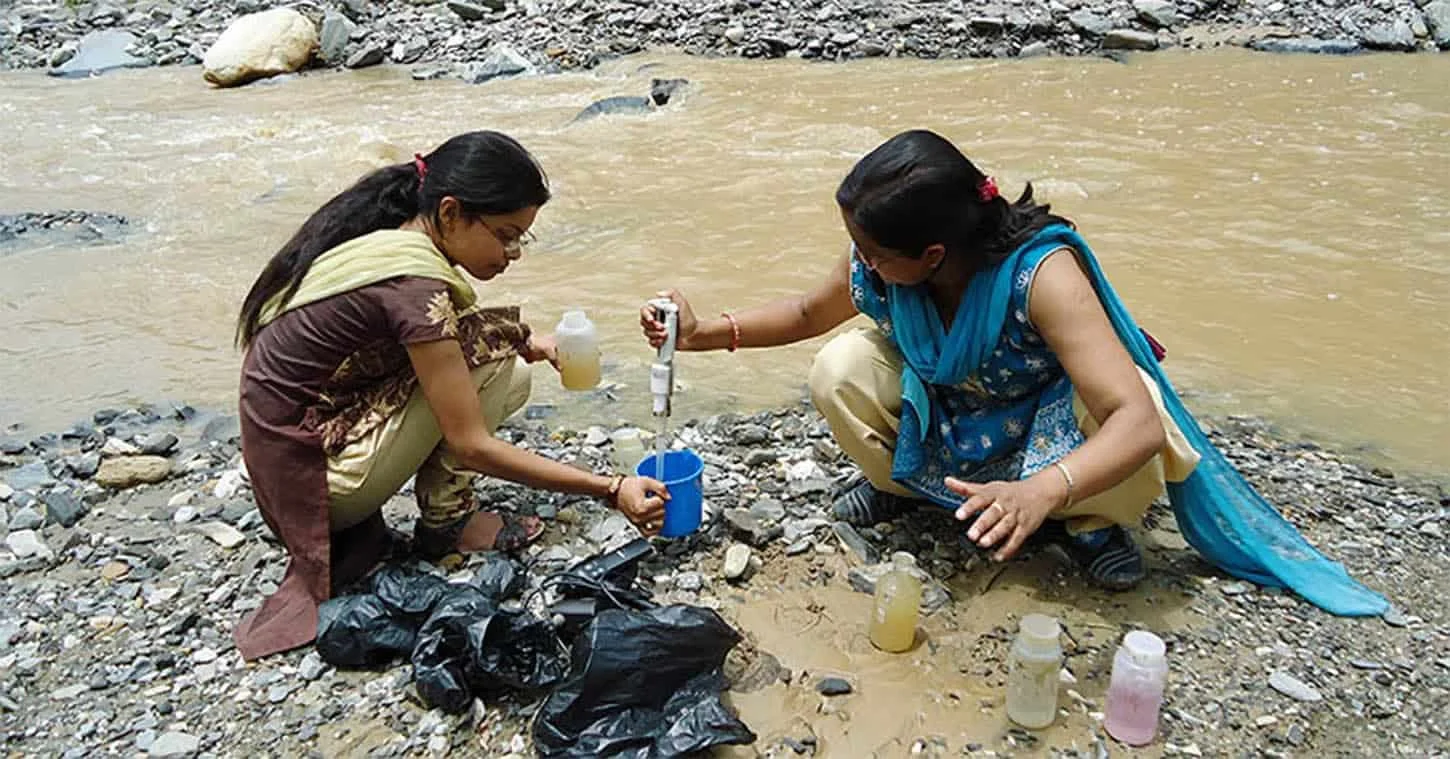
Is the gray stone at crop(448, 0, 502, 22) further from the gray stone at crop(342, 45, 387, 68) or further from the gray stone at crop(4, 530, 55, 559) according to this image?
the gray stone at crop(4, 530, 55, 559)

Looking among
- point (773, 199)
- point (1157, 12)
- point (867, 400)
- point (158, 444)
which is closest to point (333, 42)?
point (773, 199)

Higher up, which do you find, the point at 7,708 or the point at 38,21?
the point at 7,708

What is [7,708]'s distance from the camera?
2.56 metres

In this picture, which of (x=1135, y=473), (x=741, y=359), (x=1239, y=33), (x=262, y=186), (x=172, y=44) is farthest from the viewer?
(x=172, y=44)

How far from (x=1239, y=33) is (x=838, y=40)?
3897mm

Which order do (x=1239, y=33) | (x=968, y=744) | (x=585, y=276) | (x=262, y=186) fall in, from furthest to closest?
1. (x=1239, y=33)
2. (x=262, y=186)
3. (x=585, y=276)
4. (x=968, y=744)

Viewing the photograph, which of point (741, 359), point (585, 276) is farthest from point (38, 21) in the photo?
point (741, 359)

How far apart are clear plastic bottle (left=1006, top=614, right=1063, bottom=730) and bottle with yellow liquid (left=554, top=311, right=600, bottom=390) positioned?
1491mm

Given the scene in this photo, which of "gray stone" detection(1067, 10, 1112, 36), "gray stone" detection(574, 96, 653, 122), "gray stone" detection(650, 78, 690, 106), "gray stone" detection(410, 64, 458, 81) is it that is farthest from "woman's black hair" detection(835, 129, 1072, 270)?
"gray stone" detection(410, 64, 458, 81)

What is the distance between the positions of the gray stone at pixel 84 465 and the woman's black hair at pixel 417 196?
121 centimetres

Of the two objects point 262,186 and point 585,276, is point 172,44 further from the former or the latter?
point 585,276

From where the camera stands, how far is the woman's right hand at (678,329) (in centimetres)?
307

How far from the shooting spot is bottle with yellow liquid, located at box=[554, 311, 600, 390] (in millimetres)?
3330

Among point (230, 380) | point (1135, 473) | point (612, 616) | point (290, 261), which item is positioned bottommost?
point (230, 380)
